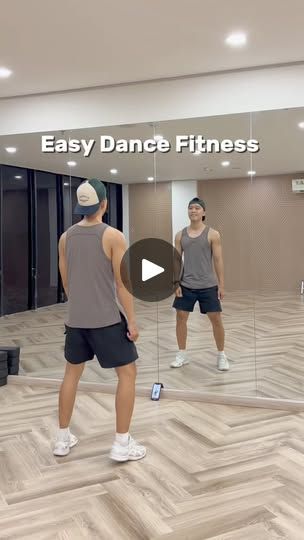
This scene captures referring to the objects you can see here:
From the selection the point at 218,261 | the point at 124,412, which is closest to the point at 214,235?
the point at 218,261

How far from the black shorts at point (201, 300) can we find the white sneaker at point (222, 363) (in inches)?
14.6

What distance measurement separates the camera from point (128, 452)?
2717 millimetres

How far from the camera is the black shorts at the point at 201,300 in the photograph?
3.79m

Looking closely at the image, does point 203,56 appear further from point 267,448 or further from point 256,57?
point 267,448

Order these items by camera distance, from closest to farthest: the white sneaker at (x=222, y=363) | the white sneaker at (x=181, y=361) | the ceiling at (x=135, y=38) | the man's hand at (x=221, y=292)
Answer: the ceiling at (x=135, y=38) < the man's hand at (x=221, y=292) < the white sneaker at (x=222, y=363) < the white sneaker at (x=181, y=361)

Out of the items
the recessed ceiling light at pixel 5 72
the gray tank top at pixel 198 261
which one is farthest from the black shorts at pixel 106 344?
the recessed ceiling light at pixel 5 72

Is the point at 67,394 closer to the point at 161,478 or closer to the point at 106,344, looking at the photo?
the point at 106,344

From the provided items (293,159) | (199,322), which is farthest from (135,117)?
(199,322)

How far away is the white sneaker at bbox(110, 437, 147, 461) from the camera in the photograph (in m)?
2.69

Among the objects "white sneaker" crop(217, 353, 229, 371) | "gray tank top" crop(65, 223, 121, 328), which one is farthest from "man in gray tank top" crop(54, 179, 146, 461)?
"white sneaker" crop(217, 353, 229, 371)

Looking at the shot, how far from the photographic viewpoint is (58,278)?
4398mm

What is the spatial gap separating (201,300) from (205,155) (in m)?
1.10

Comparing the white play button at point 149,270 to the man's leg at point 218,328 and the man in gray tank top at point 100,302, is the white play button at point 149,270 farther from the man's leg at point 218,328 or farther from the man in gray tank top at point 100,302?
the man in gray tank top at point 100,302

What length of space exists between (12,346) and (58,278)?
29.5 inches
